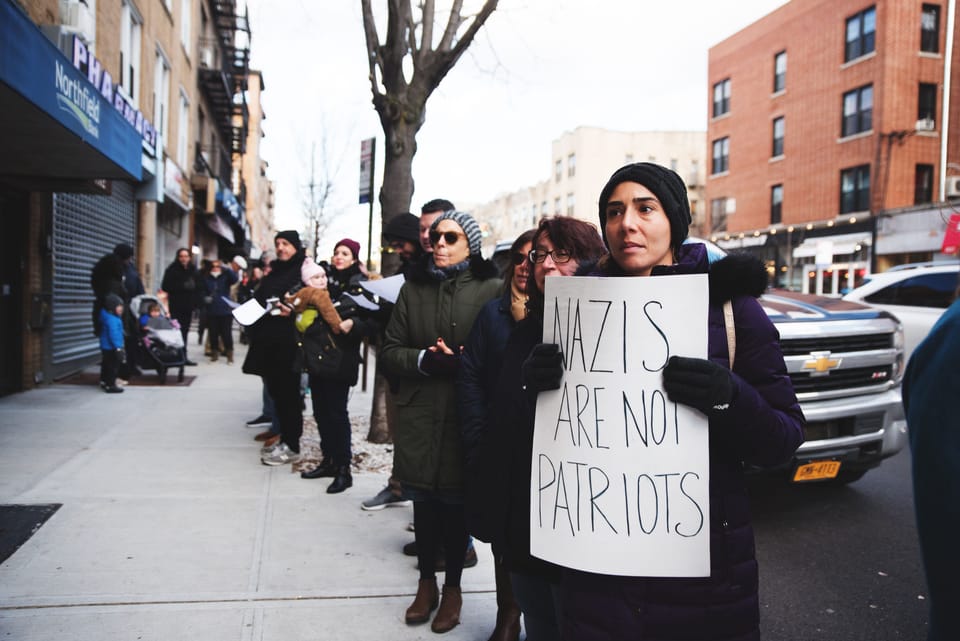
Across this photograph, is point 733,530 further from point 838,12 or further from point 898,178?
point 838,12

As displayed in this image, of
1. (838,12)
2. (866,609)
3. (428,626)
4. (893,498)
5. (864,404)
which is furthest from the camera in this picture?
(838,12)

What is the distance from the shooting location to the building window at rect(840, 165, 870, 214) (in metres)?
26.3

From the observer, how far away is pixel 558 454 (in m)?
1.84

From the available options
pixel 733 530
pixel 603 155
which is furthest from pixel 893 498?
pixel 603 155

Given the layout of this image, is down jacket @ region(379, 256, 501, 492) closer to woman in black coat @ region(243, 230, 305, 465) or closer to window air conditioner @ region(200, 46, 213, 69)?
woman in black coat @ region(243, 230, 305, 465)

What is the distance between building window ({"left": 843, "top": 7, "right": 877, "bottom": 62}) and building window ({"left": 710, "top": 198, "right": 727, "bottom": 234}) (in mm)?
9052

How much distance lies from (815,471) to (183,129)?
19.4 metres

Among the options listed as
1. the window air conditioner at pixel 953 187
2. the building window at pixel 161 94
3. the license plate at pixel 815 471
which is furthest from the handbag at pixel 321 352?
the window air conditioner at pixel 953 187

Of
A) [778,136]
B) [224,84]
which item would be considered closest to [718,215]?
[778,136]

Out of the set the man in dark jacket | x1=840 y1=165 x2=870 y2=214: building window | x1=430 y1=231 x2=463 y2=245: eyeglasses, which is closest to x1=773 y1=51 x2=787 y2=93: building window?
x1=840 y1=165 x2=870 y2=214: building window

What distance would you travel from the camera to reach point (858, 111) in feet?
87.5

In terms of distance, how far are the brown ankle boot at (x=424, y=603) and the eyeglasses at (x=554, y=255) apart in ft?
5.95

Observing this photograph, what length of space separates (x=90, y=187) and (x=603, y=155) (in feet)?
160

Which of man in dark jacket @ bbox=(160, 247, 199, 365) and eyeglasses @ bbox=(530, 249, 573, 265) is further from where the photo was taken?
man in dark jacket @ bbox=(160, 247, 199, 365)
